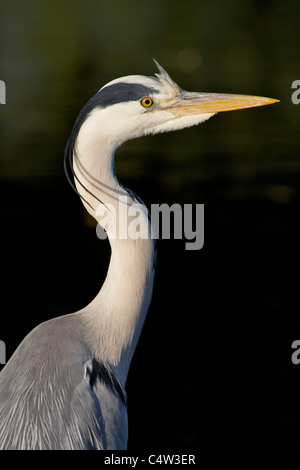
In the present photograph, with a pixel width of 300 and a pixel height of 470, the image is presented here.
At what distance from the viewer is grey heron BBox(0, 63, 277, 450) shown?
8.44 ft

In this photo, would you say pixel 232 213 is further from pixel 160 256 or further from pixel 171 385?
pixel 171 385

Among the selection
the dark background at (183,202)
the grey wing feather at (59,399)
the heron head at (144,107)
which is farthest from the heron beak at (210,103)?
the dark background at (183,202)

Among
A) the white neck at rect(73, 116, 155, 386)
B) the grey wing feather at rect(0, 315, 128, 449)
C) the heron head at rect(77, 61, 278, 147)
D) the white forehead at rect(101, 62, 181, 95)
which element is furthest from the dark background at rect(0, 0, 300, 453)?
the white forehead at rect(101, 62, 181, 95)

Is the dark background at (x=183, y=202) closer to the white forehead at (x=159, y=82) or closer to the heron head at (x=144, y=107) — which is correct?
the heron head at (x=144, y=107)

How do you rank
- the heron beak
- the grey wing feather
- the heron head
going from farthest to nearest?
the heron beak
the heron head
the grey wing feather

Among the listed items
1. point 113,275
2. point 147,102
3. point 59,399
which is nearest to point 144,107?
A: point 147,102

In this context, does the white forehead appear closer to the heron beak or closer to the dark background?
the heron beak

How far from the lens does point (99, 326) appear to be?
9.38 feet

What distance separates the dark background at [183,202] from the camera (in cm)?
388

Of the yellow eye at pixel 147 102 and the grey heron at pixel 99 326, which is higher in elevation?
the yellow eye at pixel 147 102

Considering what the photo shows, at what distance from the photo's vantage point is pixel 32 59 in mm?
9242

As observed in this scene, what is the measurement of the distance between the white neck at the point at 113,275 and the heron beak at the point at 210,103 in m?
0.36

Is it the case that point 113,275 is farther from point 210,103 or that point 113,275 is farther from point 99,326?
point 210,103

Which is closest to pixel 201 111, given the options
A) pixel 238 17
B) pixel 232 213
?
pixel 232 213
